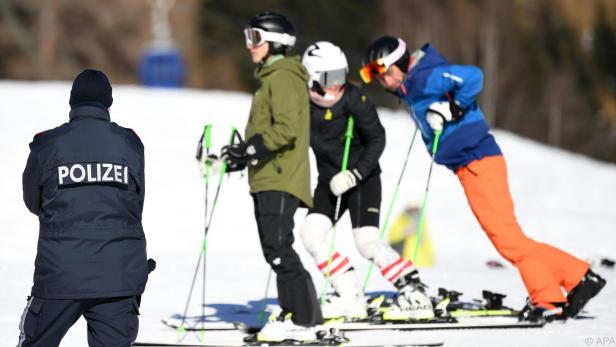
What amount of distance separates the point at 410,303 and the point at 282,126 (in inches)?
67.1

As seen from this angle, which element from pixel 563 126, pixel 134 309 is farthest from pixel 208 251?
pixel 563 126

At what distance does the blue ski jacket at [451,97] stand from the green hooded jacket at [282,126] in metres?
1.25

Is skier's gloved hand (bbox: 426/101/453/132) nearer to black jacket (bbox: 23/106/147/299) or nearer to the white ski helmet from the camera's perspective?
the white ski helmet

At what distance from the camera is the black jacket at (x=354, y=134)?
305 inches

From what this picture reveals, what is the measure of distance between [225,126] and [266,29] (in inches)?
380

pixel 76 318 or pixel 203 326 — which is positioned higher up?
pixel 203 326

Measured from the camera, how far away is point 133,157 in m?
5.12

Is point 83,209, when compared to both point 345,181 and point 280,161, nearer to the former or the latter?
point 280,161

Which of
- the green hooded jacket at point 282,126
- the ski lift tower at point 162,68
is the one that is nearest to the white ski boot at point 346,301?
the green hooded jacket at point 282,126

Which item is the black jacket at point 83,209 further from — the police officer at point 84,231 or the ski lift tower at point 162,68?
the ski lift tower at point 162,68

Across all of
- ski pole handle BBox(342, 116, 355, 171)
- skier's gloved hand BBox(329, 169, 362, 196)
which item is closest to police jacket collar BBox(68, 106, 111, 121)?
skier's gloved hand BBox(329, 169, 362, 196)

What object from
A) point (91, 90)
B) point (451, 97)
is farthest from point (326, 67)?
point (91, 90)

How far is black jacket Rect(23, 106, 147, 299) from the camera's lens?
16.4 ft

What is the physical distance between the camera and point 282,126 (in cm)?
674
